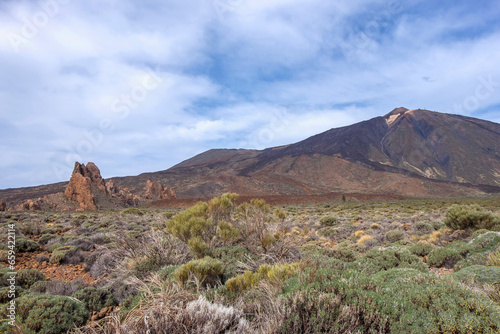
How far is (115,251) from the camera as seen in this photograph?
6.56 meters

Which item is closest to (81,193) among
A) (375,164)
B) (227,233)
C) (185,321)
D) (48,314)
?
(227,233)

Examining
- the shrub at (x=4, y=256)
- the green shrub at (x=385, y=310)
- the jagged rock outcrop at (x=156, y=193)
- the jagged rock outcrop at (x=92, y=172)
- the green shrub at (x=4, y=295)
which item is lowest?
the green shrub at (x=385, y=310)

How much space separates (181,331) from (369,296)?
2007 mm

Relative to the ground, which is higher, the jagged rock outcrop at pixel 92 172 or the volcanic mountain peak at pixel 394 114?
the volcanic mountain peak at pixel 394 114

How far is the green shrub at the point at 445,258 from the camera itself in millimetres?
6264

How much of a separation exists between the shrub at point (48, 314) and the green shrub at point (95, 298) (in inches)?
16.8

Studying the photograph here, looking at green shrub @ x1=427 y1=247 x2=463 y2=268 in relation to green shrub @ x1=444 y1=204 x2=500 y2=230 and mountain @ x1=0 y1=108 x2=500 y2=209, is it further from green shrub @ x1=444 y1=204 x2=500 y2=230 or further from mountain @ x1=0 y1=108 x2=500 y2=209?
mountain @ x1=0 y1=108 x2=500 y2=209

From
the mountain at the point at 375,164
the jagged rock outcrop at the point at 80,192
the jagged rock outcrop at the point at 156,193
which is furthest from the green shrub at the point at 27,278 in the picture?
the mountain at the point at 375,164

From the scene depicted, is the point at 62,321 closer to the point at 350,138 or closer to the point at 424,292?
the point at 424,292

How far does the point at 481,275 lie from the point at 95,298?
6476mm

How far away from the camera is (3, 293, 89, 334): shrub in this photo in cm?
345

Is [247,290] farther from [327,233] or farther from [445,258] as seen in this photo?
[327,233]

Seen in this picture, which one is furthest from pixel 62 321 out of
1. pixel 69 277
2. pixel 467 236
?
pixel 467 236

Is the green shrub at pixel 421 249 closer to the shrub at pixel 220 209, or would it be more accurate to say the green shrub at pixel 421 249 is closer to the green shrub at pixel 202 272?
the shrub at pixel 220 209
